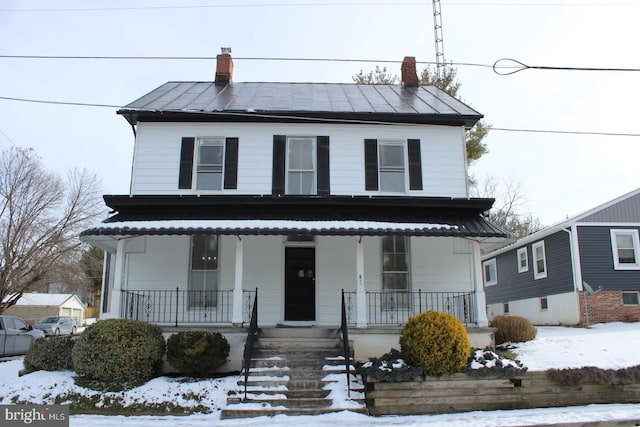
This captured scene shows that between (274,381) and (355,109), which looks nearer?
(274,381)

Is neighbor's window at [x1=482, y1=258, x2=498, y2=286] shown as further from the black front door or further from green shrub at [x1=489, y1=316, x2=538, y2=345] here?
the black front door

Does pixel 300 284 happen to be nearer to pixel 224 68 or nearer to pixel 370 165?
pixel 370 165

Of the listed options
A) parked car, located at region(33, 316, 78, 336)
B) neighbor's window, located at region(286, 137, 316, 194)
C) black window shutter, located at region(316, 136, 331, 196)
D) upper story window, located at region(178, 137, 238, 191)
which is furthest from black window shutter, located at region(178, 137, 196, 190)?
parked car, located at region(33, 316, 78, 336)

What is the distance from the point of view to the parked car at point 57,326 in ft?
96.3

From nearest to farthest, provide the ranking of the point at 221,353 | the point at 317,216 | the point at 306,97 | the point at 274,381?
the point at 274,381 < the point at 221,353 < the point at 317,216 < the point at 306,97

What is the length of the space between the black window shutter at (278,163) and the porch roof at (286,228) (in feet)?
5.00

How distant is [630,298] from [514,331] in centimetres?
844

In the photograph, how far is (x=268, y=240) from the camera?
534 inches

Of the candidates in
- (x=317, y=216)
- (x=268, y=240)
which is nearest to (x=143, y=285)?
(x=268, y=240)

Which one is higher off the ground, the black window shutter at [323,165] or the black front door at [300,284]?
the black window shutter at [323,165]

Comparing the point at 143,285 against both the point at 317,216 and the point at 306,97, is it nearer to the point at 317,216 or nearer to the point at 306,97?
the point at 317,216

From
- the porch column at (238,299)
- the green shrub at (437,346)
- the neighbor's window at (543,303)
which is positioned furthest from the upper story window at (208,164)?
the neighbor's window at (543,303)

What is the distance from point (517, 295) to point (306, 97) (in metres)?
14.3

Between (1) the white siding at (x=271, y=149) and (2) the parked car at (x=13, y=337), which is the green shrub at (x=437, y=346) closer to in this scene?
(1) the white siding at (x=271, y=149)
